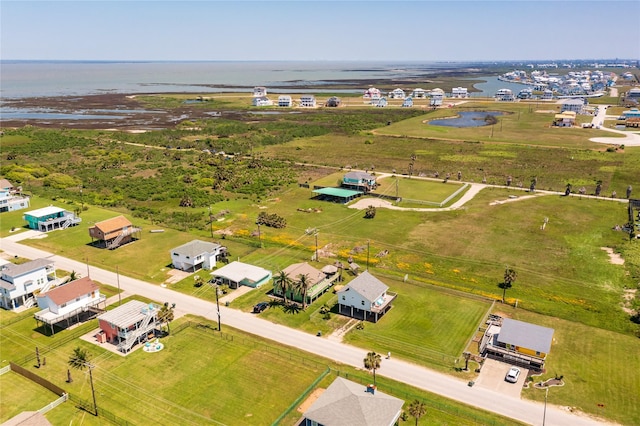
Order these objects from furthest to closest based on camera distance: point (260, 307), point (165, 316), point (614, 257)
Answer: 1. point (614, 257)
2. point (260, 307)
3. point (165, 316)

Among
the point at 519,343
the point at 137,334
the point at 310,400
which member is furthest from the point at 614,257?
the point at 137,334

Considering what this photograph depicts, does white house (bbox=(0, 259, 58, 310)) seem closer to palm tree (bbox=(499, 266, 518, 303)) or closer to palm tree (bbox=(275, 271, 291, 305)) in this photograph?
palm tree (bbox=(275, 271, 291, 305))

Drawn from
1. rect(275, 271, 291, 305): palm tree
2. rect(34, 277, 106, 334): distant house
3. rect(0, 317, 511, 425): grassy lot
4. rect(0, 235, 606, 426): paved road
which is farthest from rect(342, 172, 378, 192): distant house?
rect(34, 277, 106, 334): distant house

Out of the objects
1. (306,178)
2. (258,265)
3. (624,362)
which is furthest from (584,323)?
(306,178)

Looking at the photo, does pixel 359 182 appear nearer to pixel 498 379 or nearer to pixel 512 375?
pixel 498 379

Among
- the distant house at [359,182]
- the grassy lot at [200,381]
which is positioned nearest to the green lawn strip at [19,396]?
the grassy lot at [200,381]
